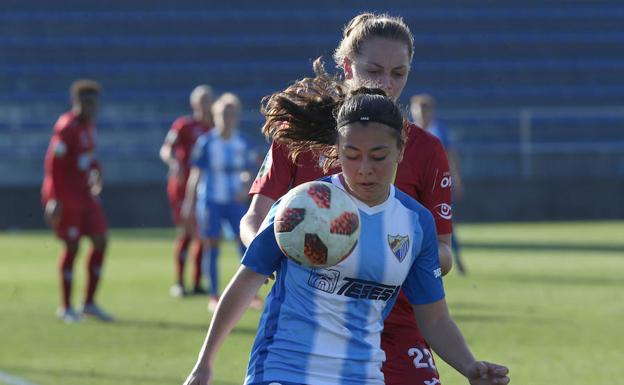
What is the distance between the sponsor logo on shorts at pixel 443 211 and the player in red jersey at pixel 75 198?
754cm

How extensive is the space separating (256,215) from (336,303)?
2.99 feet

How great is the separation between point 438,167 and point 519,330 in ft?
19.7

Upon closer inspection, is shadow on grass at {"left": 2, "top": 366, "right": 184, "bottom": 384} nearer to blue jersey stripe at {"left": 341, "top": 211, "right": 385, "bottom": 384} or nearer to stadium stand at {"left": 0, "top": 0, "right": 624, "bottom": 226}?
A: blue jersey stripe at {"left": 341, "top": 211, "right": 385, "bottom": 384}

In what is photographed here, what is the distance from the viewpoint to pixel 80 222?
485 inches

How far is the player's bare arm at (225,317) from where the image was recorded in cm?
400

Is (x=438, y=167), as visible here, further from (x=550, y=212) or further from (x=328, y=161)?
(x=550, y=212)

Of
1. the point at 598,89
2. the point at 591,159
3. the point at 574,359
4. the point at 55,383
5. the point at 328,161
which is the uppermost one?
the point at 598,89

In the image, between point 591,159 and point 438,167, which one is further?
point 591,159

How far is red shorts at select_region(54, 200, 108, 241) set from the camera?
1229 centimetres

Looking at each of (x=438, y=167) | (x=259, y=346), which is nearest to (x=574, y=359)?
(x=438, y=167)

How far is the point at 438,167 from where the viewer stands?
506 cm

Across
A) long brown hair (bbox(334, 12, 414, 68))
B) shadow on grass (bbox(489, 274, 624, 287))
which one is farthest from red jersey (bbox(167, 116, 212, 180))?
long brown hair (bbox(334, 12, 414, 68))

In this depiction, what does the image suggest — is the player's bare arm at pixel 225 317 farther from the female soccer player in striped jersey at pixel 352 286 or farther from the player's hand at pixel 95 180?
the player's hand at pixel 95 180

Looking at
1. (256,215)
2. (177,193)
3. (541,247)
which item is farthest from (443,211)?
(541,247)
